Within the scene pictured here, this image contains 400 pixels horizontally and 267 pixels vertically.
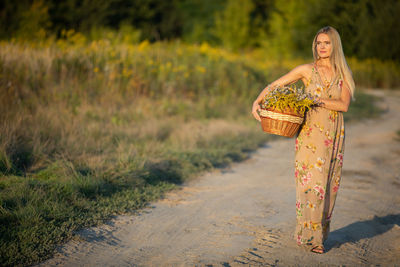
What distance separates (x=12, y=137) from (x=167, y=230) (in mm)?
3126

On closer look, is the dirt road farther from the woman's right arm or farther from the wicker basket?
the woman's right arm

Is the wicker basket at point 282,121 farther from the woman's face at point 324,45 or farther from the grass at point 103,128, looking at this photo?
the grass at point 103,128

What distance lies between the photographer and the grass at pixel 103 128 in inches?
162

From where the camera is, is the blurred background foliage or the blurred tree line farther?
the blurred tree line

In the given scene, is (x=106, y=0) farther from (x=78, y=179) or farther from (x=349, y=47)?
(x=78, y=179)

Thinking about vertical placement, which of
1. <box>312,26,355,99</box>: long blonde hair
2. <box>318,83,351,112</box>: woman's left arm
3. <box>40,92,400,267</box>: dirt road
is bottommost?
<box>40,92,400,267</box>: dirt road

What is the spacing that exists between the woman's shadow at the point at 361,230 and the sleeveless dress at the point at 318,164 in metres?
0.29

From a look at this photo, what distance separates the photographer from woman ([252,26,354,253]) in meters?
3.55

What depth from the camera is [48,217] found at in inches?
153

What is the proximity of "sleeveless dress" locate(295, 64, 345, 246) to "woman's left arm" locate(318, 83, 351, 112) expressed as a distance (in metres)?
0.04

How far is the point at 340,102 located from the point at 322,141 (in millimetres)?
388

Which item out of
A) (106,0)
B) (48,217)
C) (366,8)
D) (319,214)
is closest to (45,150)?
(48,217)

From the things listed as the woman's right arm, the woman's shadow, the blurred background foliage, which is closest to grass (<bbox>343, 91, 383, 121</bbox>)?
the blurred background foliage

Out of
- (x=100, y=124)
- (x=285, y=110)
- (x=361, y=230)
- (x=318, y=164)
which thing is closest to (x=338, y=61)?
(x=285, y=110)
